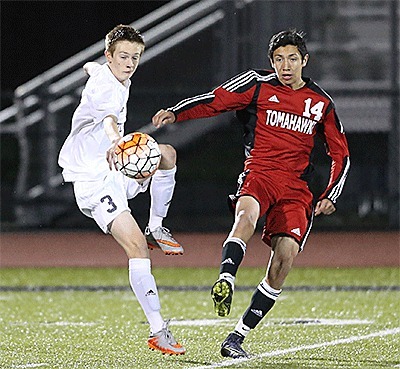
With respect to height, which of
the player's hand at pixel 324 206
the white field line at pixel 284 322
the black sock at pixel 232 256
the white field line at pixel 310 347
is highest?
the player's hand at pixel 324 206

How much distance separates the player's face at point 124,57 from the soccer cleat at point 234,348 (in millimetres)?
1820

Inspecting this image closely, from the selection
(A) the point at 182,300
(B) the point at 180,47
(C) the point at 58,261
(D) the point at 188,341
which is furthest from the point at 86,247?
(D) the point at 188,341

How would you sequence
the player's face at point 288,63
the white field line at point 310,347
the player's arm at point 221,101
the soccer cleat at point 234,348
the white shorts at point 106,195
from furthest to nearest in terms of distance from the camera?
the player's arm at point 221,101, the player's face at point 288,63, the white shorts at point 106,195, the soccer cleat at point 234,348, the white field line at point 310,347

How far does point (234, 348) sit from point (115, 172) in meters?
1.39

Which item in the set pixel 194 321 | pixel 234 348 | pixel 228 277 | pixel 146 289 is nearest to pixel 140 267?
pixel 146 289

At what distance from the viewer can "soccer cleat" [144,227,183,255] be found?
302 inches

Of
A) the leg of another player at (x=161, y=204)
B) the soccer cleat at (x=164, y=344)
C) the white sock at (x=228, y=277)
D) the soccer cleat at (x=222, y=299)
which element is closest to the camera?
the soccer cleat at (x=222, y=299)

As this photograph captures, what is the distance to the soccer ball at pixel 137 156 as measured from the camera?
6805mm

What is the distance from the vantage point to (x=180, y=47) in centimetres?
1888

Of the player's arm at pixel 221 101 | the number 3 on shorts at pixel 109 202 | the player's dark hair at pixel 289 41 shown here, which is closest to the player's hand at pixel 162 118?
the player's arm at pixel 221 101

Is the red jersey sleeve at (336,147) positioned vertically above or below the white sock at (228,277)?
above

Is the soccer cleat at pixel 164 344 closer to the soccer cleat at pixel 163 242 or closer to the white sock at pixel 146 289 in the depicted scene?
the white sock at pixel 146 289

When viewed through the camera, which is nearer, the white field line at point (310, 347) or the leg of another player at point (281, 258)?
the white field line at point (310, 347)

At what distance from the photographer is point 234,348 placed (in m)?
7.13
